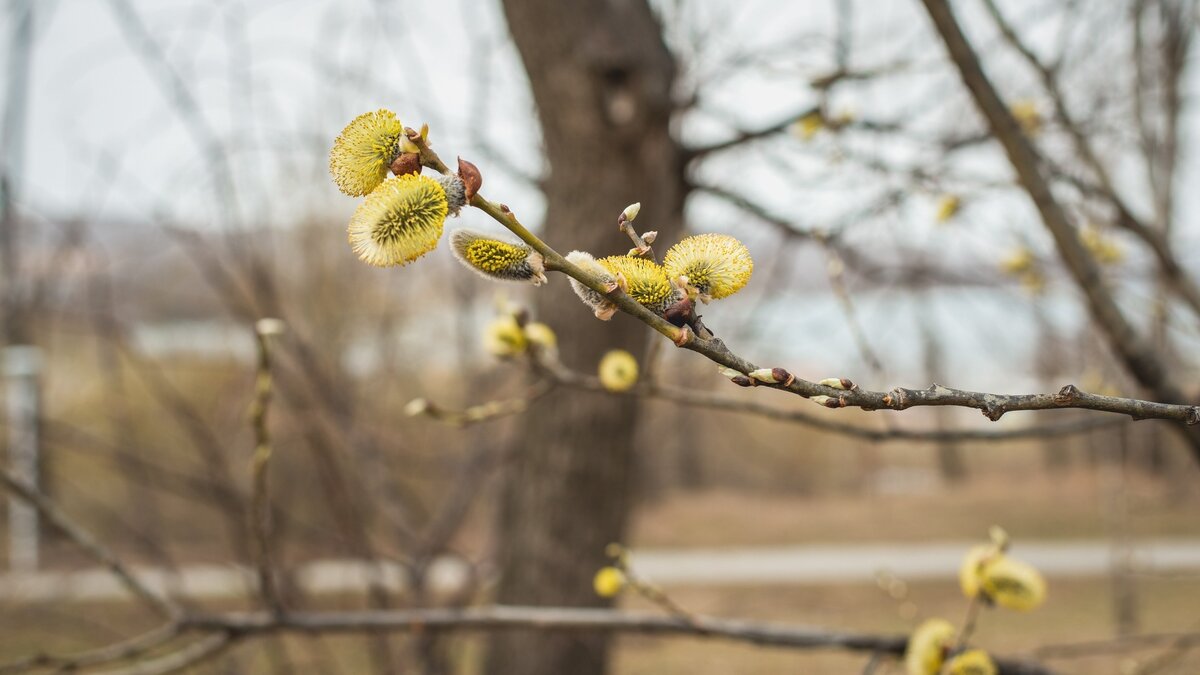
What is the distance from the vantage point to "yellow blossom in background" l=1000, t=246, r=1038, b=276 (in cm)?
259

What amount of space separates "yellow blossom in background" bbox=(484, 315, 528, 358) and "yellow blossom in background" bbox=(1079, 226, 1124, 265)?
1.78 m

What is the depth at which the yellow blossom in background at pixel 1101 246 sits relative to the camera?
2537 mm

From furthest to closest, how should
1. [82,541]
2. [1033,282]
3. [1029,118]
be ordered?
[1033,282], [1029,118], [82,541]

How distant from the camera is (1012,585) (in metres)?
1.29

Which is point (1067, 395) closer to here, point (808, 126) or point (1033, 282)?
point (808, 126)

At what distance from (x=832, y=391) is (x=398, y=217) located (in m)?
0.32

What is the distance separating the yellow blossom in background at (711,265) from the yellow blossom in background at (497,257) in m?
0.11

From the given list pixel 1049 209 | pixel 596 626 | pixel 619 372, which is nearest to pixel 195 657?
pixel 596 626

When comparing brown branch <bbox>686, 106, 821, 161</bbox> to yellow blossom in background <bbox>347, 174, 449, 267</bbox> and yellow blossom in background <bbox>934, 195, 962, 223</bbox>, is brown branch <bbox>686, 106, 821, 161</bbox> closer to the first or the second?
yellow blossom in background <bbox>934, 195, 962, 223</bbox>

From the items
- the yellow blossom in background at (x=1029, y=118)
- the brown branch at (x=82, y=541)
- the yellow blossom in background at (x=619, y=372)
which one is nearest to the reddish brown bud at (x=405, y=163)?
the yellow blossom in background at (x=619, y=372)

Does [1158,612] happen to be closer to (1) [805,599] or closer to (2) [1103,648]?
(1) [805,599]

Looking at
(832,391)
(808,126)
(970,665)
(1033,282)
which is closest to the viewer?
(832,391)

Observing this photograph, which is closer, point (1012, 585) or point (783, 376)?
point (783, 376)

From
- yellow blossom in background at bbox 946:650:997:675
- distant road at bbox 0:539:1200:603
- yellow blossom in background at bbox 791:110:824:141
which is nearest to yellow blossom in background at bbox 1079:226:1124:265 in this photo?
yellow blossom in background at bbox 791:110:824:141
